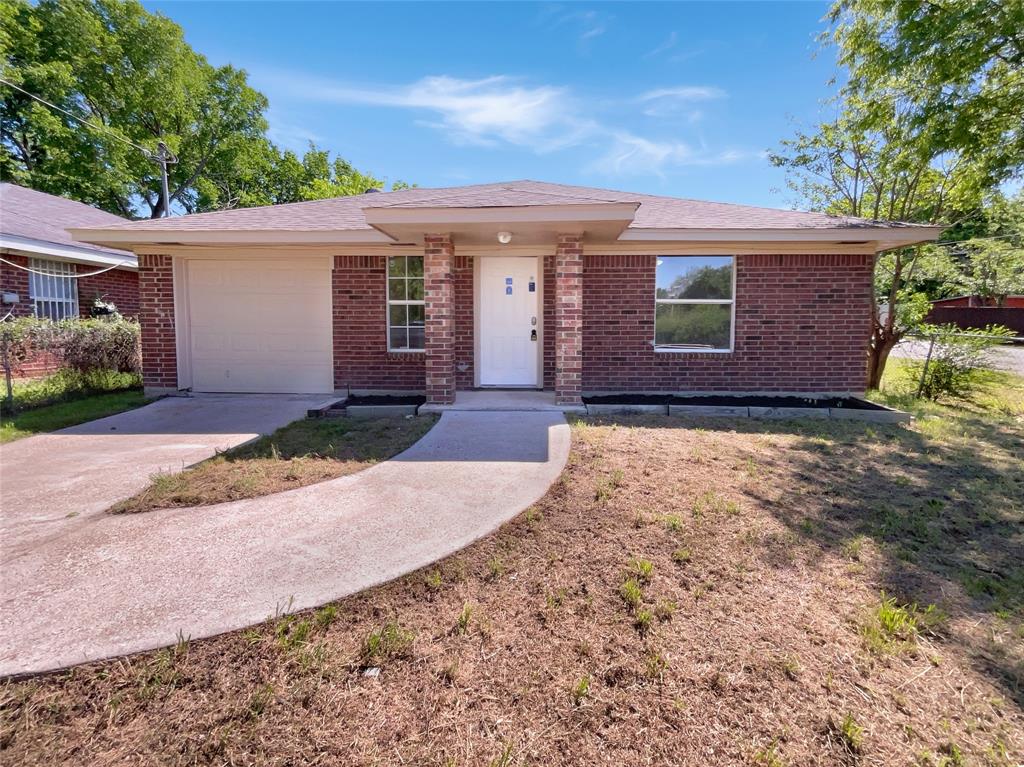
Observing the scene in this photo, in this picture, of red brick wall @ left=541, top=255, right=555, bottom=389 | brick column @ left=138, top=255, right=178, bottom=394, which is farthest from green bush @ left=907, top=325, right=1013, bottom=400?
brick column @ left=138, top=255, right=178, bottom=394

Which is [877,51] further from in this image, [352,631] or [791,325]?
[352,631]

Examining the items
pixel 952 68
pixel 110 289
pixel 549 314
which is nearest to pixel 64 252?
pixel 110 289

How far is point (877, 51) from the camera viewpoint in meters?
7.40

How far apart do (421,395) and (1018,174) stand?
9691mm

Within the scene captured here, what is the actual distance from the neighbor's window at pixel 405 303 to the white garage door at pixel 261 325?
1.06m

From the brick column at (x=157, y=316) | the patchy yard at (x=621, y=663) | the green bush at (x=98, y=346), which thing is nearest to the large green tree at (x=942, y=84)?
the patchy yard at (x=621, y=663)

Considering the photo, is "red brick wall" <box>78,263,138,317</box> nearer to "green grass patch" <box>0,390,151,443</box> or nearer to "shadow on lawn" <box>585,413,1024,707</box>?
"green grass patch" <box>0,390,151,443</box>

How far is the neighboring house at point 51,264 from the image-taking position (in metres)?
11.1

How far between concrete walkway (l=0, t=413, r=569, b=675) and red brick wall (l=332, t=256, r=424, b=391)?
4.11m

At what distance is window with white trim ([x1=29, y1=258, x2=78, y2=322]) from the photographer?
1185cm

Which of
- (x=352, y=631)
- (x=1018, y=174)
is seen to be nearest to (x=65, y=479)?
(x=352, y=631)

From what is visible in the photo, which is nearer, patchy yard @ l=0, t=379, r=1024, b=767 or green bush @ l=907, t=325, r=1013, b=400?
patchy yard @ l=0, t=379, r=1024, b=767

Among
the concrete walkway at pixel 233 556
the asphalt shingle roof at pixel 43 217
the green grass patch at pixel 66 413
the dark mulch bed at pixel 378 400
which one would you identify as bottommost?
the concrete walkway at pixel 233 556

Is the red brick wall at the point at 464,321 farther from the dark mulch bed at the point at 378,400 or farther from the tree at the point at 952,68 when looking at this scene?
the tree at the point at 952,68
